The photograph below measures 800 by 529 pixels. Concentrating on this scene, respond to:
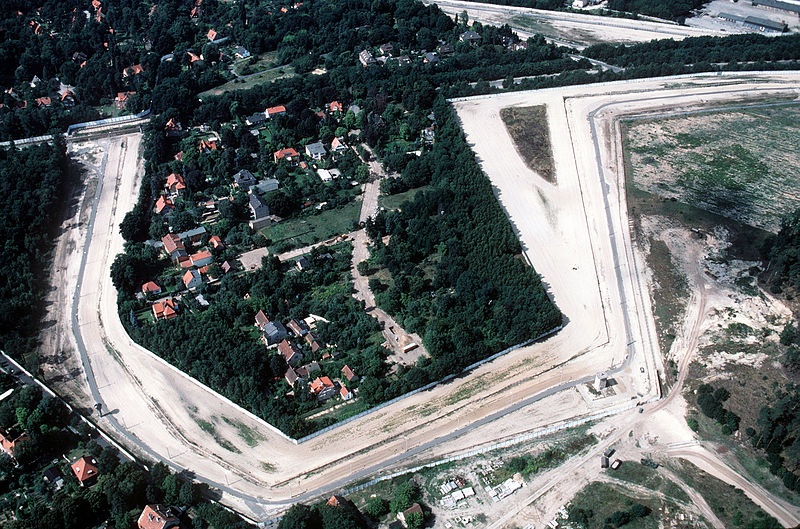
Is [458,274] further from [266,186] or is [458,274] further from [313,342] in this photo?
[266,186]

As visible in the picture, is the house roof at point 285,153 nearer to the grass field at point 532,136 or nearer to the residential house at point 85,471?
the grass field at point 532,136

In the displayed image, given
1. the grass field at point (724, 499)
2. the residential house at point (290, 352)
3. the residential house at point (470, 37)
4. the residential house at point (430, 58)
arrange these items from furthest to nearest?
the residential house at point (470, 37) < the residential house at point (430, 58) < the residential house at point (290, 352) < the grass field at point (724, 499)

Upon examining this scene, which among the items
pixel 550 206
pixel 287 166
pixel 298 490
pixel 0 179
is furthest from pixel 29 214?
pixel 550 206

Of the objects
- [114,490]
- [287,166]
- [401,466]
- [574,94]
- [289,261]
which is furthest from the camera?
[574,94]

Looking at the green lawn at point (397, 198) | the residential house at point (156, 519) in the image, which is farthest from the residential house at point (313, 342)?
the green lawn at point (397, 198)

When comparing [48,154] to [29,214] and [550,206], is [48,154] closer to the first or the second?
[29,214]

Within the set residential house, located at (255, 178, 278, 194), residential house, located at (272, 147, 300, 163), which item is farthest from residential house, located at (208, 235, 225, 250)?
residential house, located at (272, 147, 300, 163)

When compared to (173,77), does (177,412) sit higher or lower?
lower
